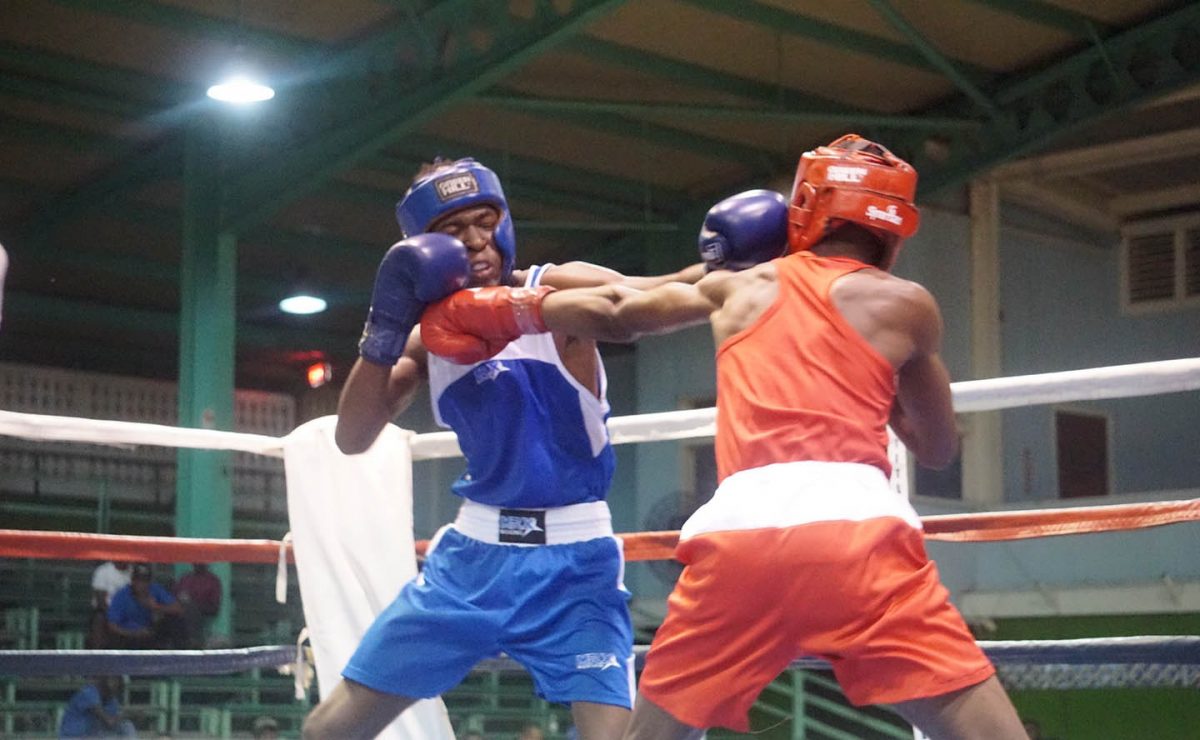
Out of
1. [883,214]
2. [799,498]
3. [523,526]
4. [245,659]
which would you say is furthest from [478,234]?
[245,659]

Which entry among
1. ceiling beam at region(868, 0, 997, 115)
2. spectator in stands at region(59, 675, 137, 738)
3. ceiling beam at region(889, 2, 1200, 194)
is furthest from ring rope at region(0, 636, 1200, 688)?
ceiling beam at region(889, 2, 1200, 194)

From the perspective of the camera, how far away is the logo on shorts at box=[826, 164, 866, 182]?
2.09 m

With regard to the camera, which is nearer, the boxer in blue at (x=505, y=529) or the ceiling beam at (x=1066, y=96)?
the boxer in blue at (x=505, y=529)

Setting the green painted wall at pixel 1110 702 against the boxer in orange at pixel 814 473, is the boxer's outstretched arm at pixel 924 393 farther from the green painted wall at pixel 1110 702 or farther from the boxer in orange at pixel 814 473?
the green painted wall at pixel 1110 702

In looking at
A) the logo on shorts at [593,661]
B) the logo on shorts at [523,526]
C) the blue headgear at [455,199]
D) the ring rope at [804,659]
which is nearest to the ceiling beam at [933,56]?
the ring rope at [804,659]

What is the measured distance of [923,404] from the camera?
2.15 m

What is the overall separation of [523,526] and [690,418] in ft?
2.35

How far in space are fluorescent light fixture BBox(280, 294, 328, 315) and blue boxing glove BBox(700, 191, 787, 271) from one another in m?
9.79

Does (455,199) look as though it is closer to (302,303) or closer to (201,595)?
(201,595)

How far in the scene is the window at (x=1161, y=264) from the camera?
12.1 m

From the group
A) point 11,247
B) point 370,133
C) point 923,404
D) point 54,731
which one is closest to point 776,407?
point 923,404

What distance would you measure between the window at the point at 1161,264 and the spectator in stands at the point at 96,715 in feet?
28.1

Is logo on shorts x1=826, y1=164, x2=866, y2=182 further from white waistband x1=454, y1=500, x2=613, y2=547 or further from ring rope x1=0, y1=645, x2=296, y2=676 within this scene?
ring rope x1=0, y1=645, x2=296, y2=676

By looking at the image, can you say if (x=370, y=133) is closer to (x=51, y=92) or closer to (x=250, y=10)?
(x=250, y=10)
